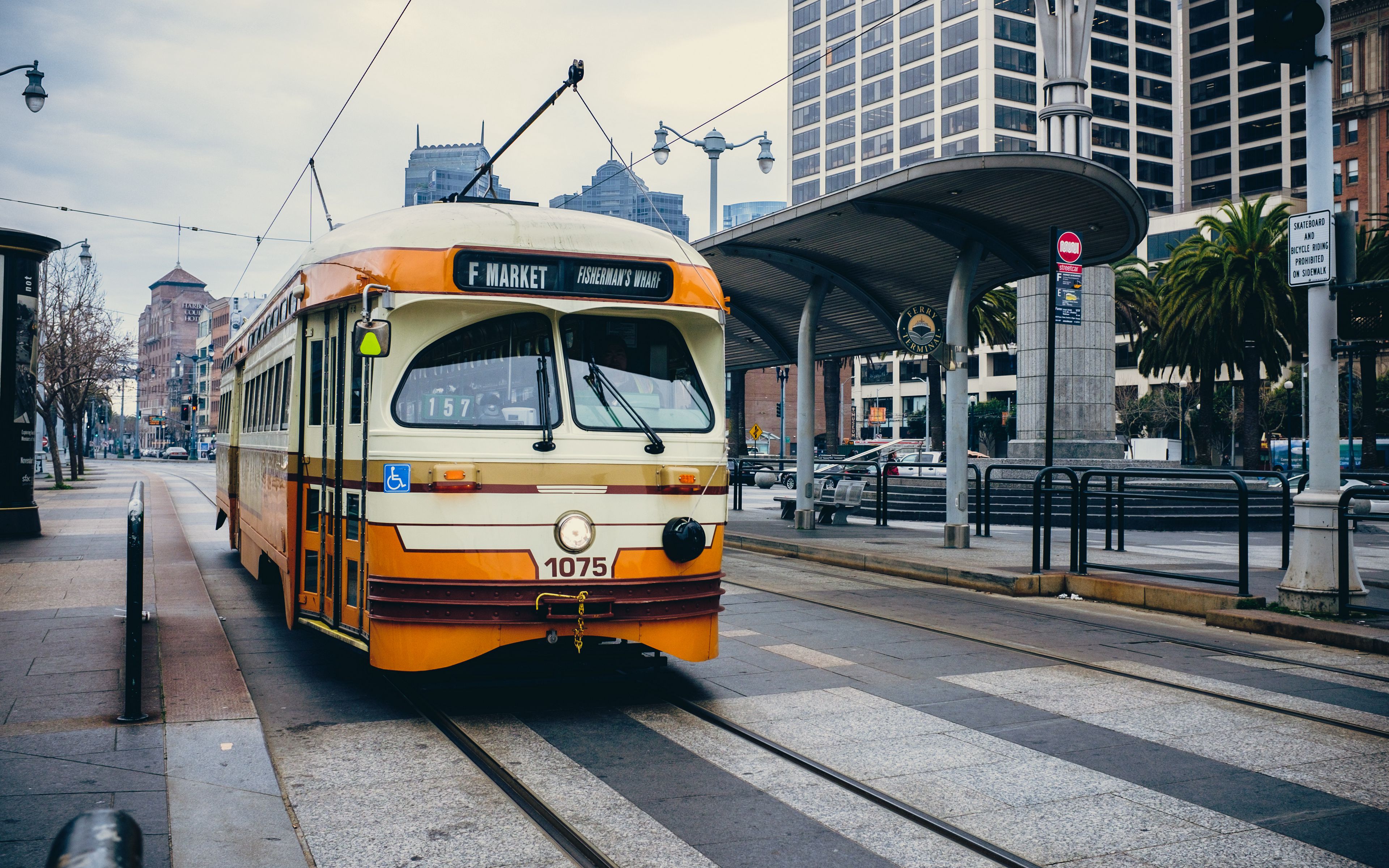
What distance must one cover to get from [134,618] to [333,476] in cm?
148

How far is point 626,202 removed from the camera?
50812 millimetres

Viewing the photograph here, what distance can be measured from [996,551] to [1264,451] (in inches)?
1913

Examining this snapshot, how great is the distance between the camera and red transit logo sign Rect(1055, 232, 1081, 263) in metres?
13.6

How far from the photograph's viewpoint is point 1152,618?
10.8 meters

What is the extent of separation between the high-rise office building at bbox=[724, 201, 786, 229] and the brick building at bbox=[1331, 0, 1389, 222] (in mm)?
77105

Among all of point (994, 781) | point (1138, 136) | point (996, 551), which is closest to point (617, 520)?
point (994, 781)

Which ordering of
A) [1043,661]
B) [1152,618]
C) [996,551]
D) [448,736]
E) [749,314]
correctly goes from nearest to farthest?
[448,736] → [1043,661] → [1152,618] → [996,551] → [749,314]

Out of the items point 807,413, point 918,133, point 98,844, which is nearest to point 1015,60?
point 918,133

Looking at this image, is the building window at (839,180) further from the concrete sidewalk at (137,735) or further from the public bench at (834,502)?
the concrete sidewalk at (137,735)

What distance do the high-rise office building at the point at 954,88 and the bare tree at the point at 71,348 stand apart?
5176 centimetres

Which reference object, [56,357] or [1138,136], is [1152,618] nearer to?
[56,357]

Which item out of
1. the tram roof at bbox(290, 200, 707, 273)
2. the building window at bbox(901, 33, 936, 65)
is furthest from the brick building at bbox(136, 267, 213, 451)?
the tram roof at bbox(290, 200, 707, 273)

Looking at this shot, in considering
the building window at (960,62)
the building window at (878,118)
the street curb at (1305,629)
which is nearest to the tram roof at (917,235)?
the street curb at (1305,629)

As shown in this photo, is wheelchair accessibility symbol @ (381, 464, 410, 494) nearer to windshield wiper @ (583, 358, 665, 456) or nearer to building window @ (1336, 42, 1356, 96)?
windshield wiper @ (583, 358, 665, 456)
